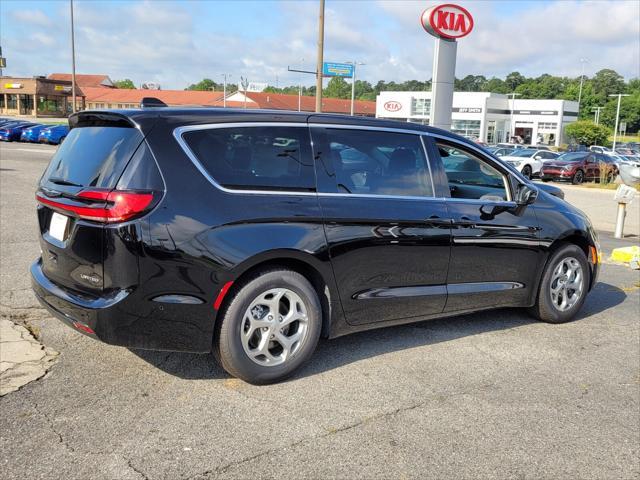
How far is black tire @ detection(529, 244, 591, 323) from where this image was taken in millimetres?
5559

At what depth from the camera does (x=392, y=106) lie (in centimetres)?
8231

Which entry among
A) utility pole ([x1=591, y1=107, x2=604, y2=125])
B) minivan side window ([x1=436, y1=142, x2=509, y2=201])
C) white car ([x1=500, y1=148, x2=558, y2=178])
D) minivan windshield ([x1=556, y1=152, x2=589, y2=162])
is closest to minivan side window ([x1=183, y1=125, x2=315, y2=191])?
minivan side window ([x1=436, y1=142, x2=509, y2=201])

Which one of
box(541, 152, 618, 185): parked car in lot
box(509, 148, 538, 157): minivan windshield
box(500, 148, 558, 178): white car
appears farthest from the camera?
box(509, 148, 538, 157): minivan windshield

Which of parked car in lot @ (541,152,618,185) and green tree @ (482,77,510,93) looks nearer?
parked car in lot @ (541,152,618,185)

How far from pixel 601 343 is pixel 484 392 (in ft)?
5.80

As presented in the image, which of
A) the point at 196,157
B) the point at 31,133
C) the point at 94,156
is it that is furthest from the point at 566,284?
the point at 31,133

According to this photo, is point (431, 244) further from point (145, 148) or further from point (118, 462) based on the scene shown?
point (118, 462)

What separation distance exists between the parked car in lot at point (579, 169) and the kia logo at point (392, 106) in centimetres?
5356

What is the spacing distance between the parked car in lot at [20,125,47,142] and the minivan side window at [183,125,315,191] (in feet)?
135

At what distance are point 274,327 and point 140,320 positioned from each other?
845 millimetres

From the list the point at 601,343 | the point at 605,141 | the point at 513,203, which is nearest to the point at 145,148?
the point at 513,203

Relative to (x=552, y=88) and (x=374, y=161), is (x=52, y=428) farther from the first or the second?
(x=552, y=88)

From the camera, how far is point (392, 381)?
13.7 ft

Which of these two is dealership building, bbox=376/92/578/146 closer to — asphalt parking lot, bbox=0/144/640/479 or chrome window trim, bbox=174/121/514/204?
chrome window trim, bbox=174/121/514/204
